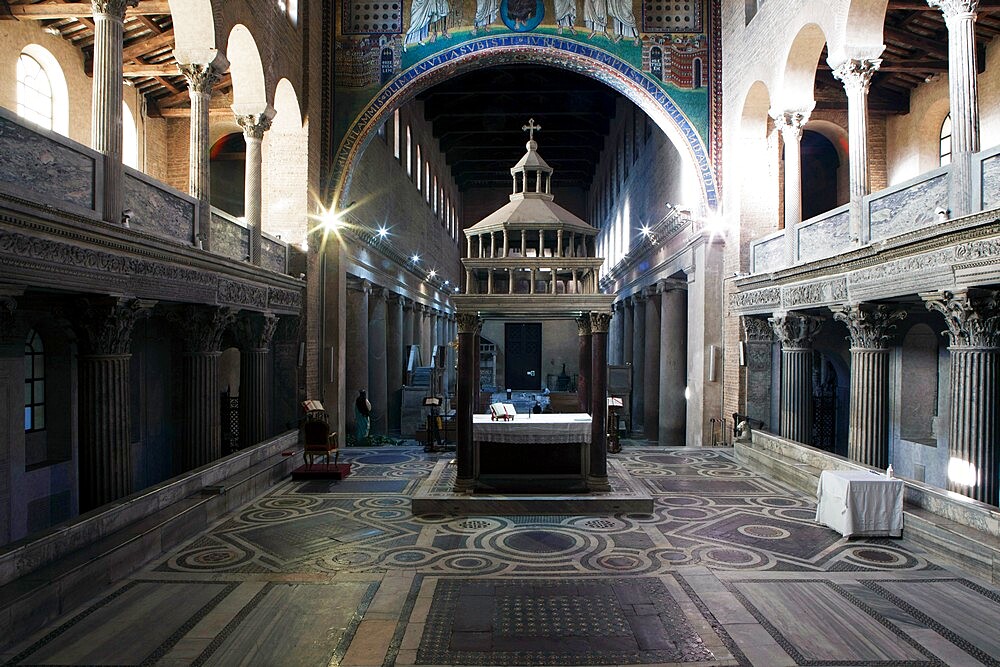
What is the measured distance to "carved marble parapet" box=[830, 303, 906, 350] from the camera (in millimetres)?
10453

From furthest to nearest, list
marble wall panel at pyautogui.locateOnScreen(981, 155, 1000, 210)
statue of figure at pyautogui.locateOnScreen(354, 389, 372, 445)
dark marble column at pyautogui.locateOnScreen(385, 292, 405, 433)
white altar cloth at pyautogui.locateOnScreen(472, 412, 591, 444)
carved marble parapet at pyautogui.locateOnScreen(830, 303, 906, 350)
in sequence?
dark marble column at pyautogui.locateOnScreen(385, 292, 405, 433) → statue of figure at pyautogui.locateOnScreen(354, 389, 372, 445) → carved marble parapet at pyautogui.locateOnScreen(830, 303, 906, 350) → white altar cloth at pyautogui.locateOnScreen(472, 412, 591, 444) → marble wall panel at pyautogui.locateOnScreen(981, 155, 1000, 210)

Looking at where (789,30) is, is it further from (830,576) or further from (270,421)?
(270,421)

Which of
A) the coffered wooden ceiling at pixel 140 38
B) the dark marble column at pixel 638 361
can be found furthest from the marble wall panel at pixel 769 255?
the coffered wooden ceiling at pixel 140 38

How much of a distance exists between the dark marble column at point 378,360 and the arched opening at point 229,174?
15.5 ft

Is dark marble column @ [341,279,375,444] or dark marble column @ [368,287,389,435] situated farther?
dark marble column @ [368,287,389,435]

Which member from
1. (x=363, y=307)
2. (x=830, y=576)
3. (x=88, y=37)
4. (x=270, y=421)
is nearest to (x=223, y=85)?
(x=88, y=37)

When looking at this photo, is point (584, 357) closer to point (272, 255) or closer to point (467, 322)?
point (467, 322)

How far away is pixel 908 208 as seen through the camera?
9266 mm

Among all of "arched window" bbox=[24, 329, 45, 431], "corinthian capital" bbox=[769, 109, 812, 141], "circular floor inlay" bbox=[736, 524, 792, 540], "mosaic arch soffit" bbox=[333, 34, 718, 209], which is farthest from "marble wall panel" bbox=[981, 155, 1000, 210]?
"arched window" bbox=[24, 329, 45, 431]

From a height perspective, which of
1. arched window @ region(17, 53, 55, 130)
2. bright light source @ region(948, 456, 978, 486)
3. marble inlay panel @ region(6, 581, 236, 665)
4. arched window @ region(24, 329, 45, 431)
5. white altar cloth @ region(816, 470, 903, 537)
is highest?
arched window @ region(17, 53, 55, 130)

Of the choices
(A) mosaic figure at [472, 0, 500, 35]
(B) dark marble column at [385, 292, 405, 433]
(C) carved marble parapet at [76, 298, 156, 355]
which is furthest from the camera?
(B) dark marble column at [385, 292, 405, 433]

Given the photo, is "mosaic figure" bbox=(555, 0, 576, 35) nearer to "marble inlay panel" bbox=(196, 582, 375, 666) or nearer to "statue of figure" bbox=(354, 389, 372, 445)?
"statue of figure" bbox=(354, 389, 372, 445)

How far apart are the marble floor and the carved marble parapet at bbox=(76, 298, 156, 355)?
2.81m

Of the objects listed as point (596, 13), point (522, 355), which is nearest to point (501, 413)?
→ point (596, 13)
